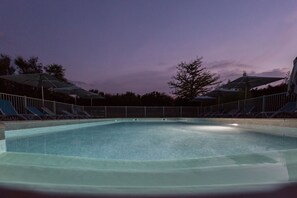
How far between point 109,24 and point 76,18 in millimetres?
1401

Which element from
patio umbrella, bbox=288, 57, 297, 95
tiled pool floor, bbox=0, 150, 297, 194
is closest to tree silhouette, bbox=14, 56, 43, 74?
tiled pool floor, bbox=0, 150, 297, 194

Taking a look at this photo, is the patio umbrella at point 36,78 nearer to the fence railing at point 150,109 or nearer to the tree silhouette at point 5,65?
the fence railing at point 150,109

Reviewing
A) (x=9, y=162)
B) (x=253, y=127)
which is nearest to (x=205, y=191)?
(x=9, y=162)

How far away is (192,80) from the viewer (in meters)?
27.2

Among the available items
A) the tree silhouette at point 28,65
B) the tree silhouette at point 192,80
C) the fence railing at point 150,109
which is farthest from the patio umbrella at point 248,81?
the tree silhouette at point 28,65

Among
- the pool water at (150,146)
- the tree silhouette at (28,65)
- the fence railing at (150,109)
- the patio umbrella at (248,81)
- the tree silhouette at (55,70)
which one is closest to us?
the pool water at (150,146)

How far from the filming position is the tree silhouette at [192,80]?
27.0 metres

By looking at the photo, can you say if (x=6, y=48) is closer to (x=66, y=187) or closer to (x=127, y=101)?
(x=127, y=101)

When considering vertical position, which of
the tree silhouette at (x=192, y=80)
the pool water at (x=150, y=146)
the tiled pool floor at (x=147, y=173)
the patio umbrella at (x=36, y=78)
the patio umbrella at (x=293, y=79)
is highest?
the tree silhouette at (x=192, y=80)

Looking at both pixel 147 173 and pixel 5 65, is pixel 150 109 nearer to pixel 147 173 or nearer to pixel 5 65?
pixel 5 65

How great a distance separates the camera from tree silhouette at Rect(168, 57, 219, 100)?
1062 inches

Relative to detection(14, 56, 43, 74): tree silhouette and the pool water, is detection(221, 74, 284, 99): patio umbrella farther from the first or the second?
detection(14, 56, 43, 74): tree silhouette

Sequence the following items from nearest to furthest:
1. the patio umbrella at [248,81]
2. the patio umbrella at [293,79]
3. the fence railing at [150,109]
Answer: the patio umbrella at [293,79]
the patio umbrella at [248,81]
the fence railing at [150,109]

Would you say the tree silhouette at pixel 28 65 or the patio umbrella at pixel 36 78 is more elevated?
the tree silhouette at pixel 28 65
